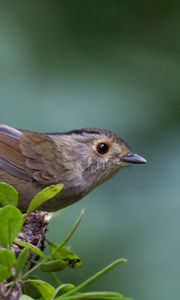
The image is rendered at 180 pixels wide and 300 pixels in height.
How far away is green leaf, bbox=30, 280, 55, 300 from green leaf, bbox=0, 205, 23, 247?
12 centimetres

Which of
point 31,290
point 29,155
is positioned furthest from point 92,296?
point 29,155

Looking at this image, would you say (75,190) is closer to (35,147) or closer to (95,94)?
(35,147)

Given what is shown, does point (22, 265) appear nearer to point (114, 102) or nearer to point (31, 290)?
point (31, 290)

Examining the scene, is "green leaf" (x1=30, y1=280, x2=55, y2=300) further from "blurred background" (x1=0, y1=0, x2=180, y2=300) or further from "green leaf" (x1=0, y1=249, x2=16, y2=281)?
"blurred background" (x1=0, y1=0, x2=180, y2=300)

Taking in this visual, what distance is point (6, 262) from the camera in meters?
1.77

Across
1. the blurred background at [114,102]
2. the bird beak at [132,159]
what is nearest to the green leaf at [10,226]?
the blurred background at [114,102]

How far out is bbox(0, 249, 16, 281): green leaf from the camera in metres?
1.76

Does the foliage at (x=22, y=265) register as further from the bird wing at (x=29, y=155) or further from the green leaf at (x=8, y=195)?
the bird wing at (x=29, y=155)

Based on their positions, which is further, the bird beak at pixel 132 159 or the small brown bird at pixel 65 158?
the bird beak at pixel 132 159

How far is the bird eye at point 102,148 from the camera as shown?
13.4 ft

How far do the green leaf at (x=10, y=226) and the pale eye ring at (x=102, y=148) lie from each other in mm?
2259

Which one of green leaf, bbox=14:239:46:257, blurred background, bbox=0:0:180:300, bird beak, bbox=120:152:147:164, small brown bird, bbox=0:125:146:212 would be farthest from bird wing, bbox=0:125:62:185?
green leaf, bbox=14:239:46:257

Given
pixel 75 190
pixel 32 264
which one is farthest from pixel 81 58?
pixel 32 264

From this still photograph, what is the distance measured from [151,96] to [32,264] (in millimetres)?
2588
